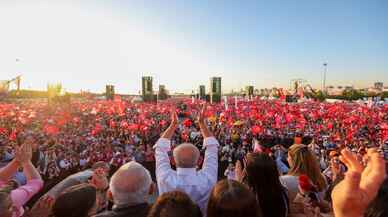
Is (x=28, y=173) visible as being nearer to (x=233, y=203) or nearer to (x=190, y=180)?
(x=190, y=180)

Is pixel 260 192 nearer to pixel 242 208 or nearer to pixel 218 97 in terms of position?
pixel 242 208

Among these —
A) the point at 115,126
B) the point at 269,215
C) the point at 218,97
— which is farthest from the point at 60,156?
the point at 218,97

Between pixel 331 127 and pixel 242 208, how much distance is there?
21.1 meters

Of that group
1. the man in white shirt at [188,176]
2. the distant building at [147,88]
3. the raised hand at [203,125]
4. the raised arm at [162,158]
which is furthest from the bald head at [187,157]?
the distant building at [147,88]

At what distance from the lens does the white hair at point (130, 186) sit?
5.83ft

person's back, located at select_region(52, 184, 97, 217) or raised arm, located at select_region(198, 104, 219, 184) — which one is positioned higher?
raised arm, located at select_region(198, 104, 219, 184)

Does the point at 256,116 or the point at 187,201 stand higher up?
the point at 187,201

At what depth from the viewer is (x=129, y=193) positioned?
178 cm

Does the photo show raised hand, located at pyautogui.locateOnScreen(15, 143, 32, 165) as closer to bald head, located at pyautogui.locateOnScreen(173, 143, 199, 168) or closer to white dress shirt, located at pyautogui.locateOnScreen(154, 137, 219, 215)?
white dress shirt, located at pyautogui.locateOnScreen(154, 137, 219, 215)

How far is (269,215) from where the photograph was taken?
199 cm

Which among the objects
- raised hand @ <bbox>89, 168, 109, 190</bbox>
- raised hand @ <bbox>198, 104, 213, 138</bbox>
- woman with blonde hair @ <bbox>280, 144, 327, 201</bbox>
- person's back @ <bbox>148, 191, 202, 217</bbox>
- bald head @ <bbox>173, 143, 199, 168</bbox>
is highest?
raised hand @ <bbox>198, 104, 213, 138</bbox>

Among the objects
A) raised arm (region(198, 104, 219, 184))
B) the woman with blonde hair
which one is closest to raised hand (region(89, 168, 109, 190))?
raised arm (region(198, 104, 219, 184))

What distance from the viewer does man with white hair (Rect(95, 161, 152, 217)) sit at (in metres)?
1.73

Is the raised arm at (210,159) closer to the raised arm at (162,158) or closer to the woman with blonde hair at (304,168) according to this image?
the raised arm at (162,158)
